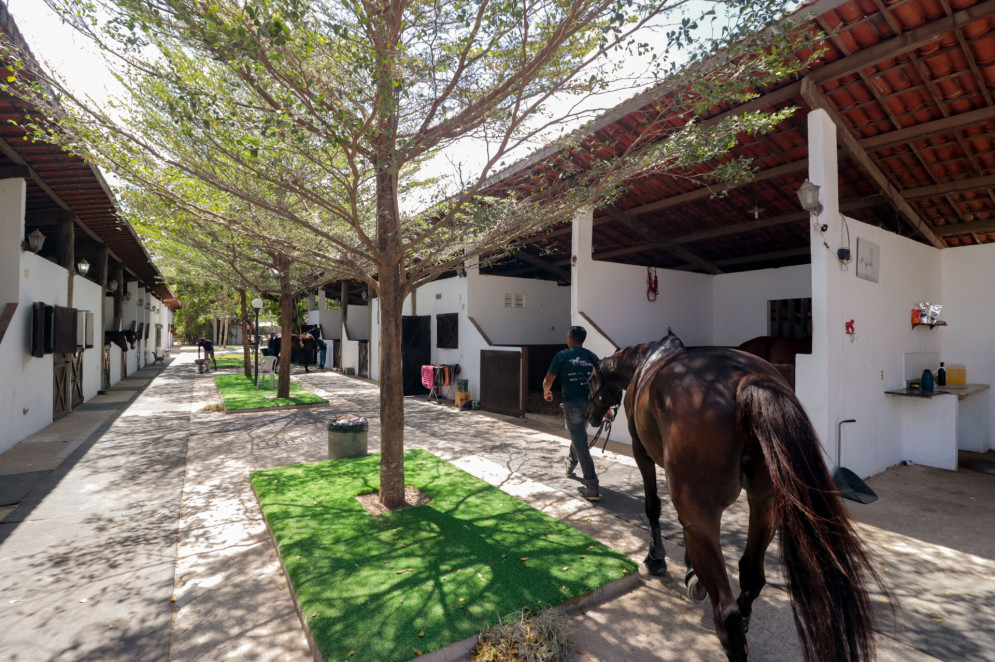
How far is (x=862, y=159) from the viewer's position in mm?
6441

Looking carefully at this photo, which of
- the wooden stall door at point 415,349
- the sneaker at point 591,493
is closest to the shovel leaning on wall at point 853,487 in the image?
the sneaker at point 591,493

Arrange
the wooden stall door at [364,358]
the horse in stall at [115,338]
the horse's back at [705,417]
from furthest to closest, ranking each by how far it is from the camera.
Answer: the wooden stall door at [364,358], the horse in stall at [115,338], the horse's back at [705,417]

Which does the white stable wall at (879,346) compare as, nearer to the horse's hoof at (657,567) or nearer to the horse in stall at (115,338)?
the horse's hoof at (657,567)

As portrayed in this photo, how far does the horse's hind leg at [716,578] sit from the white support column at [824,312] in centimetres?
413

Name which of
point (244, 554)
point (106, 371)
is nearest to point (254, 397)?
point (106, 371)

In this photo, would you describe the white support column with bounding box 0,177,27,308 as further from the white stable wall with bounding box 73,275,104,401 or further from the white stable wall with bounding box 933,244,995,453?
the white stable wall with bounding box 933,244,995,453

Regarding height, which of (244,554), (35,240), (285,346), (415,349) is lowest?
(244,554)

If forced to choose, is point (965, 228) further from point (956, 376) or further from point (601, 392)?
point (601, 392)

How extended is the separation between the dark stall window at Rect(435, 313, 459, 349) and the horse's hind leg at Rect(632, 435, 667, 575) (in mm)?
9466

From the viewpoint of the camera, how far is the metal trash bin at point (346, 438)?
6184 millimetres

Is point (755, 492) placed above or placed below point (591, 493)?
above

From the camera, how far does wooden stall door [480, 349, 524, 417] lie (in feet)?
33.2

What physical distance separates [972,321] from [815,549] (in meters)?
8.75

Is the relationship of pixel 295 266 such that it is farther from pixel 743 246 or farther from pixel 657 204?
pixel 743 246
